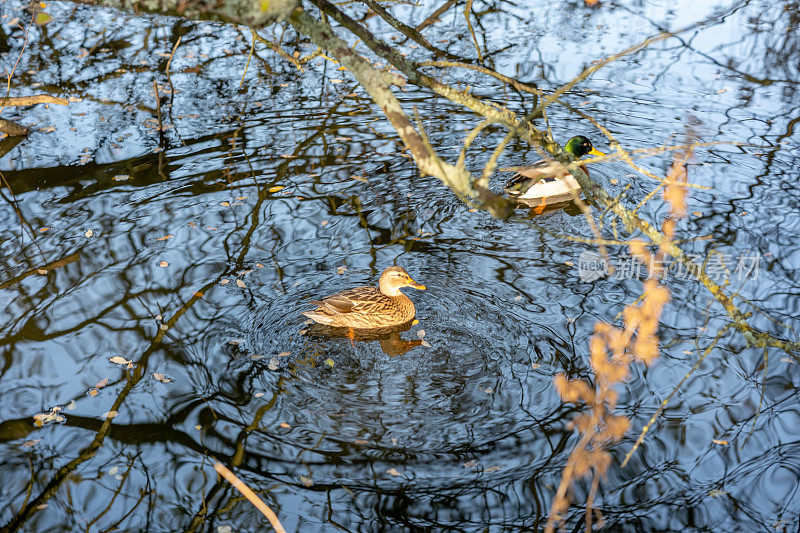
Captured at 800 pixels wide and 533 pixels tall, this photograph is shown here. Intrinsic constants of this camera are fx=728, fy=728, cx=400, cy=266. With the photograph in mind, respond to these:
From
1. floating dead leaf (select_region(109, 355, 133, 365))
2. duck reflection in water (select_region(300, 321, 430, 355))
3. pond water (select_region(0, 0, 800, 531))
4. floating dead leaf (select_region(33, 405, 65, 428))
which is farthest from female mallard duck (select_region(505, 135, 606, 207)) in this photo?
floating dead leaf (select_region(33, 405, 65, 428))

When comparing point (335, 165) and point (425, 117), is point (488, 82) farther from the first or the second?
point (335, 165)

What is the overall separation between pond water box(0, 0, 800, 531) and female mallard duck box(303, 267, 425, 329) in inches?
7.7

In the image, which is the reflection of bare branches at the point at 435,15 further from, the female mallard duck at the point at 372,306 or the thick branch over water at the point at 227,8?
the female mallard duck at the point at 372,306

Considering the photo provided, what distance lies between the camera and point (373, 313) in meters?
6.02

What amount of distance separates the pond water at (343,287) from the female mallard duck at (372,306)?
20 cm

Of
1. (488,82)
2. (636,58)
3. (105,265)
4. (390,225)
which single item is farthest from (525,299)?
(636,58)

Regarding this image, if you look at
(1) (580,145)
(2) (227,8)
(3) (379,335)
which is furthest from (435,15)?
(1) (580,145)

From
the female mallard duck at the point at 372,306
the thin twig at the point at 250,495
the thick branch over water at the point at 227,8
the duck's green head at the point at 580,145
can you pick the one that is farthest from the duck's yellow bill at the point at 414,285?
the thin twig at the point at 250,495

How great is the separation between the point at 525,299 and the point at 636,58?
6.56 meters

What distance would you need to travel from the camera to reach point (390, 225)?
7.38 m

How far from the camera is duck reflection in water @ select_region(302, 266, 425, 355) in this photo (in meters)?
5.98

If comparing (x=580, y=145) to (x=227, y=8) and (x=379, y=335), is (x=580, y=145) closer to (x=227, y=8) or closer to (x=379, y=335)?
(x=379, y=335)

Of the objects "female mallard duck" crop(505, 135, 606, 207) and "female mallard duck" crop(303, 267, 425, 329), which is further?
"female mallard duck" crop(505, 135, 606, 207)

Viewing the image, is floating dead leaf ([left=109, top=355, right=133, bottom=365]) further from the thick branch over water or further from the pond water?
the thick branch over water
